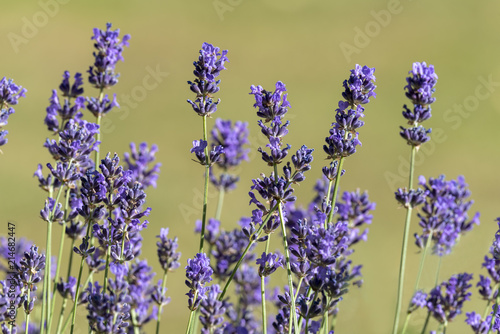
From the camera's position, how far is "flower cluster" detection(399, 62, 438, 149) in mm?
1908

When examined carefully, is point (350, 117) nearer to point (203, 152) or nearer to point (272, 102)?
point (272, 102)

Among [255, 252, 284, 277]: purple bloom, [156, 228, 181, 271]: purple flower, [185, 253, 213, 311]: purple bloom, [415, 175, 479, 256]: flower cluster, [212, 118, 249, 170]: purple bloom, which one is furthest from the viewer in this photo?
[212, 118, 249, 170]: purple bloom

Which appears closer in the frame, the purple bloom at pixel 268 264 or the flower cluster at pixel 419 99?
the purple bloom at pixel 268 264

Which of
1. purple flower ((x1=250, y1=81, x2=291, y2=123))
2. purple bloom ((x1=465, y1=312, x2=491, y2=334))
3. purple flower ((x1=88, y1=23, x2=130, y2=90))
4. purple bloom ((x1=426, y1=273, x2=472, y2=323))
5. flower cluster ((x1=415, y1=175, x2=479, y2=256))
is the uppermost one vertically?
purple flower ((x1=88, y1=23, x2=130, y2=90))

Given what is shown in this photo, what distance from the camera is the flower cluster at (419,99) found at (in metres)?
1.91

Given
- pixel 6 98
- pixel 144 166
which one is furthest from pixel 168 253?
pixel 6 98

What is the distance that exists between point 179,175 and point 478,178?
4.48 metres

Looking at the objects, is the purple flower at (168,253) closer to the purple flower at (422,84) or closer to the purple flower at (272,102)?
the purple flower at (272,102)

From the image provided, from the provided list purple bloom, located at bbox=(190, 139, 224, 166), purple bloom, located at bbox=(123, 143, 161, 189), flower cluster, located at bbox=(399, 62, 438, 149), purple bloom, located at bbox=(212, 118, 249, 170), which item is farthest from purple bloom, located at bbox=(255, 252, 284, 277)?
purple bloom, located at bbox=(212, 118, 249, 170)

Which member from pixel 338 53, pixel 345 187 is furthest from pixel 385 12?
pixel 345 187

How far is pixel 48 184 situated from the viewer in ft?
6.22

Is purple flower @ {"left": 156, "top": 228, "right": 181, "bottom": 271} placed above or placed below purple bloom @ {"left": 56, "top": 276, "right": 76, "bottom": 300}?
above

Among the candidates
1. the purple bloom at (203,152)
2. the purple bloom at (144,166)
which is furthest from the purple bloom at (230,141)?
the purple bloom at (203,152)

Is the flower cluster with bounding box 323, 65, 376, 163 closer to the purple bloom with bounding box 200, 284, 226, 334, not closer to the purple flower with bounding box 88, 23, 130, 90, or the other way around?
the purple bloom with bounding box 200, 284, 226, 334
